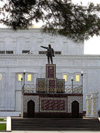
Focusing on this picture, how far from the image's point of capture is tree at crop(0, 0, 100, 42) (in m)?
14.1

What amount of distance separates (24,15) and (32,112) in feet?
52.8

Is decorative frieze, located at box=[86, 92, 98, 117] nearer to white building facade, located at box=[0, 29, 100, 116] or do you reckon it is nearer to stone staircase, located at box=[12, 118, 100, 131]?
stone staircase, located at box=[12, 118, 100, 131]

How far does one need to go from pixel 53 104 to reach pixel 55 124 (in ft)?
12.3

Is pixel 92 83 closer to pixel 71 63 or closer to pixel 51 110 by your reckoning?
pixel 71 63

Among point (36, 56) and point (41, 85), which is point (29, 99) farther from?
point (36, 56)

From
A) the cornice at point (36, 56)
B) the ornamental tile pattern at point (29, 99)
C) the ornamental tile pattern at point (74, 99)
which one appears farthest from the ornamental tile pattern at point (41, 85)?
the cornice at point (36, 56)

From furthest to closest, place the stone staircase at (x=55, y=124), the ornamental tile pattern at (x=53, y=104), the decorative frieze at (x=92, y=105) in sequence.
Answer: the decorative frieze at (x=92, y=105)
the ornamental tile pattern at (x=53, y=104)
the stone staircase at (x=55, y=124)

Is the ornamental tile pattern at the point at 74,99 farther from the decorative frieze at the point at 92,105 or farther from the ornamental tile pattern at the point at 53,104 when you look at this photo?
the decorative frieze at the point at 92,105

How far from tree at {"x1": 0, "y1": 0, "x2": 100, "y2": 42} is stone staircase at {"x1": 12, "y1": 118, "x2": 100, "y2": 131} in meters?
11.6

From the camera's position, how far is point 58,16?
14.4 meters

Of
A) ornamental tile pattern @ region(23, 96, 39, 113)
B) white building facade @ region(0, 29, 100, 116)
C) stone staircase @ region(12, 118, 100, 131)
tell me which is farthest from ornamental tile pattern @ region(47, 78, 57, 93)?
white building facade @ region(0, 29, 100, 116)

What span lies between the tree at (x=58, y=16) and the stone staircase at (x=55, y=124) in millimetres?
11621

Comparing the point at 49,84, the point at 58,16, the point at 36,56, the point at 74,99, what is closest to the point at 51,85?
the point at 49,84

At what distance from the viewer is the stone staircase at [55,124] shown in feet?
82.2
